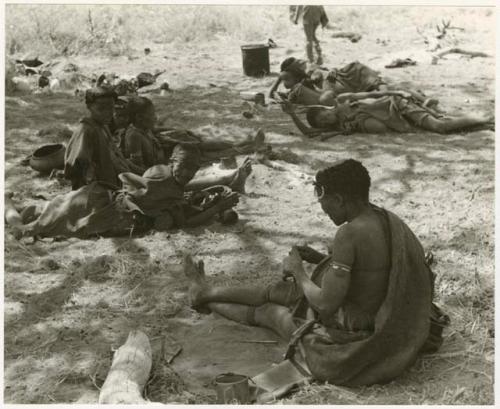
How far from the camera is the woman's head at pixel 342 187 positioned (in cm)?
409

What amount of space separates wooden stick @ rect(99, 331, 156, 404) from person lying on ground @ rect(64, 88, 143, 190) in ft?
8.79

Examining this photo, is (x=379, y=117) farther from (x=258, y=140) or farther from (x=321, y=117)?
(x=258, y=140)

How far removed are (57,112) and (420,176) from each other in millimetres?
5876

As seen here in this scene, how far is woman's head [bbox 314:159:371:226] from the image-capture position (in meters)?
4.09

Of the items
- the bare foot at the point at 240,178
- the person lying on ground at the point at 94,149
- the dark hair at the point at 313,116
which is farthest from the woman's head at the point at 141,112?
the dark hair at the point at 313,116

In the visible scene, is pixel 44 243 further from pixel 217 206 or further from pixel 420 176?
pixel 420 176

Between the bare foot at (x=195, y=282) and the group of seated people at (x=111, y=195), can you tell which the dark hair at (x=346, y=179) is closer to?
the bare foot at (x=195, y=282)

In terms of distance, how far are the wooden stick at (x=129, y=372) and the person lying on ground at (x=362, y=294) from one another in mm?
864

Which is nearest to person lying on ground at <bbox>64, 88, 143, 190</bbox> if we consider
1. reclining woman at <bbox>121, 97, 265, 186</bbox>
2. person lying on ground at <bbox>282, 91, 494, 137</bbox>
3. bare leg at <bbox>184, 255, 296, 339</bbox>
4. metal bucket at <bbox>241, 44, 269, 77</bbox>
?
reclining woman at <bbox>121, 97, 265, 186</bbox>

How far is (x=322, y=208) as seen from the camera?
4277mm

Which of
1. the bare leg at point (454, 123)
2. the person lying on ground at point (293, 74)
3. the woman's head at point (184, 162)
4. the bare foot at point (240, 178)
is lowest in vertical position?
the bare leg at point (454, 123)

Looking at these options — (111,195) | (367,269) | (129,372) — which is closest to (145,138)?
(111,195)

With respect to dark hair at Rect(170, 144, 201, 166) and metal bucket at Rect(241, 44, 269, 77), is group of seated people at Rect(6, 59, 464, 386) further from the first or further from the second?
metal bucket at Rect(241, 44, 269, 77)

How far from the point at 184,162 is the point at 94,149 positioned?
93 cm
